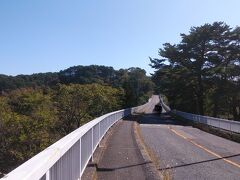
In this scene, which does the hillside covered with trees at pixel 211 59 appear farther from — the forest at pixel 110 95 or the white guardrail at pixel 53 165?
the white guardrail at pixel 53 165

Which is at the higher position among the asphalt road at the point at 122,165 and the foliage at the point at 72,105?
the foliage at the point at 72,105

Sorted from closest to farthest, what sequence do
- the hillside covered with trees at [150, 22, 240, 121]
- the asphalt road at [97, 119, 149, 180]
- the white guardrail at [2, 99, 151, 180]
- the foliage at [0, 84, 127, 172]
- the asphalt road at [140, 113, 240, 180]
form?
1. the white guardrail at [2, 99, 151, 180]
2. the asphalt road at [97, 119, 149, 180]
3. the asphalt road at [140, 113, 240, 180]
4. the foliage at [0, 84, 127, 172]
5. the hillside covered with trees at [150, 22, 240, 121]

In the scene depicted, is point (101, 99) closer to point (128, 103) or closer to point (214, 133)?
point (214, 133)

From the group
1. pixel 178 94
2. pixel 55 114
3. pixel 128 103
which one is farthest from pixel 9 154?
pixel 128 103

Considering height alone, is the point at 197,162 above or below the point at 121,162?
below

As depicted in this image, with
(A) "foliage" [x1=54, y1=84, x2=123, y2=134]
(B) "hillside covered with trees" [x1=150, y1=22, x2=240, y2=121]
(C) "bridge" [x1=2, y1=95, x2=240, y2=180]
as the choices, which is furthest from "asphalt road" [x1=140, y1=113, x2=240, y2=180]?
(B) "hillside covered with trees" [x1=150, y1=22, x2=240, y2=121]


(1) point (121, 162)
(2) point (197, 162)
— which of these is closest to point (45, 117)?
(2) point (197, 162)

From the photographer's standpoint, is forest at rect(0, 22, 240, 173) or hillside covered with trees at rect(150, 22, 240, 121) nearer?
forest at rect(0, 22, 240, 173)

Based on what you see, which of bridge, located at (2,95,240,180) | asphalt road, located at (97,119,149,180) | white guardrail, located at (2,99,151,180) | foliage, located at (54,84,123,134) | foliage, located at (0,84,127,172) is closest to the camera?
white guardrail, located at (2,99,151,180)

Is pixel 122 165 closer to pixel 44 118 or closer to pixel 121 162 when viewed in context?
pixel 121 162

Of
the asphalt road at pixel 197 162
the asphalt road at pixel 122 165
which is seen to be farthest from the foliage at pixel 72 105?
the asphalt road at pixel 122 165

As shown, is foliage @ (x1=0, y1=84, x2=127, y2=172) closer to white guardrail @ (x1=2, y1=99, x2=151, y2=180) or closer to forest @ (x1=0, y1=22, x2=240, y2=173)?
forest @ (x1=0, y1=22, x2=240, y2=173)

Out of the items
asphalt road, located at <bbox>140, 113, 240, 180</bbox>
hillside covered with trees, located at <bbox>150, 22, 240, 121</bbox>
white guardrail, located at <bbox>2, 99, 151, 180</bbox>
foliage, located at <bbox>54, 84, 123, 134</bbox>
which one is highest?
hillside covered with trees, located at <bbox>150, 22, 240, 121</bbox>

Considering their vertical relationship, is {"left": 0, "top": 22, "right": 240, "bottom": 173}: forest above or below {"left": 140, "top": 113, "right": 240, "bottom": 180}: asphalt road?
above
